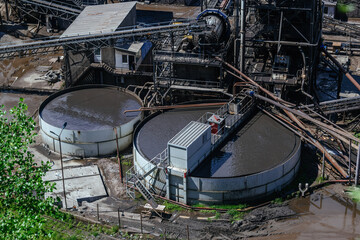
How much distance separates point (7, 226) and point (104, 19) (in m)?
39.7

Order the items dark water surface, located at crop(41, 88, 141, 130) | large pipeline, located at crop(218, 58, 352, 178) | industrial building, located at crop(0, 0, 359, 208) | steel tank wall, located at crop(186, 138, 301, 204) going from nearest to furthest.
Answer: steel tank wall, located at crop(186, 138, 301, 204)
industrial building, located at crop(0, 0, 359, 208)
large pipeline, located at crop(218, 58, 352, 178)
dark water surface, located at crop(41, 88, 141, 130)

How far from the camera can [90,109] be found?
56.7m

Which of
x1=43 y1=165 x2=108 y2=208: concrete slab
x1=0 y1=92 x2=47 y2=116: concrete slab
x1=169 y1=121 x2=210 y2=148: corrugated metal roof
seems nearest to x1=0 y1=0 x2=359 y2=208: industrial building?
x1=169 y1=121 x2=210 y2=148: corrugated metal roof

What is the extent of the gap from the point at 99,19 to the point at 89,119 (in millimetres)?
14463

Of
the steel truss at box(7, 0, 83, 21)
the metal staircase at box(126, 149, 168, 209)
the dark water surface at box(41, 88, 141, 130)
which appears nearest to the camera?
the metal staircase at box(126, 149, 168, 209)

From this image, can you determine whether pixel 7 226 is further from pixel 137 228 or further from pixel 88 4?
pixel 88 4

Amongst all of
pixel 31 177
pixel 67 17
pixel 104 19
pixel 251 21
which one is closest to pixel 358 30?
pixel 251 21

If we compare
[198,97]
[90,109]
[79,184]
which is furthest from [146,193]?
[198,97]

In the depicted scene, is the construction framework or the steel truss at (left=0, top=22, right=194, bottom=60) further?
the steel truss at (left=0, top=22, right=194, bottom=60)

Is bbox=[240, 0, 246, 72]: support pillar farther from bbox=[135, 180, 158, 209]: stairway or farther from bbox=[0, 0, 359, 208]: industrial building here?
bbox=[135, 180, 158, 209]: stairway

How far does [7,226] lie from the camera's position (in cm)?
2723

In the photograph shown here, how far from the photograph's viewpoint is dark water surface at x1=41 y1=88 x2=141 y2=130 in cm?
5409

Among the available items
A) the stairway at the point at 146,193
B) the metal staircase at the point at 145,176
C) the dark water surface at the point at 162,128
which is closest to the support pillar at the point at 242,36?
the dark water surface at the point at 162,128

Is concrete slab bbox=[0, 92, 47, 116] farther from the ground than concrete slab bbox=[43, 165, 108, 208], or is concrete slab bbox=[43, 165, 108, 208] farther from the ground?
concrete slab bbox=[0, 92, 47, 116]
